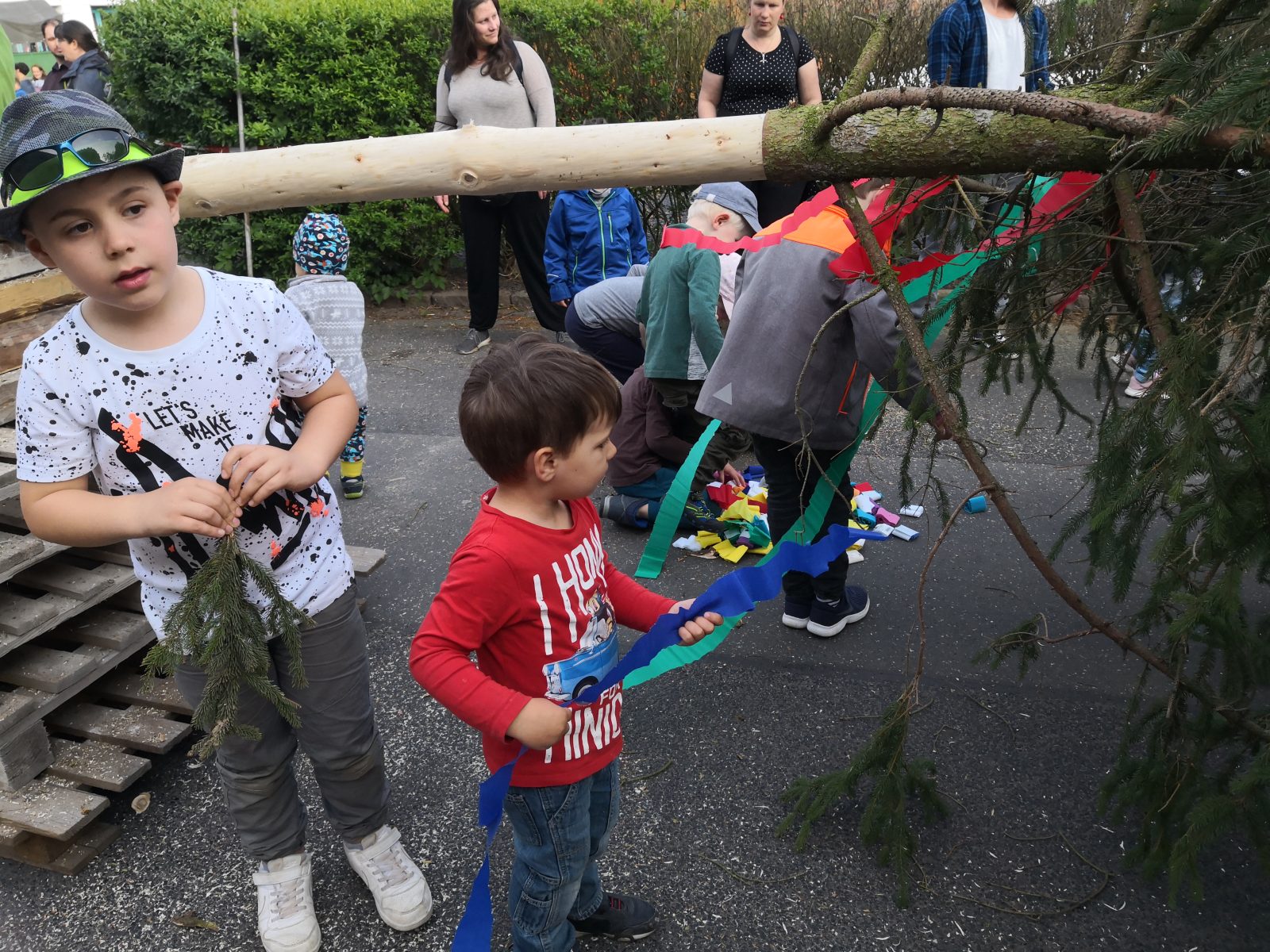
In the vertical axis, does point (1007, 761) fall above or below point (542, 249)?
below

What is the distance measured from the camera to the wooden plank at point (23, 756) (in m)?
2.45

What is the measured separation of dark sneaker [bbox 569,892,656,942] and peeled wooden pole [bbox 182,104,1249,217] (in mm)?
1757

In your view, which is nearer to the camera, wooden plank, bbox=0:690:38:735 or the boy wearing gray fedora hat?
the boy wearing gray fedora hat

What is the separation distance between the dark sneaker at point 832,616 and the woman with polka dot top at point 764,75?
3149 mm

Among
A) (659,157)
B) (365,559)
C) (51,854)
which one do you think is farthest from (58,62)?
(659,157)

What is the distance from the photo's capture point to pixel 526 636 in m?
1.74

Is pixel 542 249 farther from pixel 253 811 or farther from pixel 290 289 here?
pixel 253 811

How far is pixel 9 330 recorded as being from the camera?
2848 millimetres

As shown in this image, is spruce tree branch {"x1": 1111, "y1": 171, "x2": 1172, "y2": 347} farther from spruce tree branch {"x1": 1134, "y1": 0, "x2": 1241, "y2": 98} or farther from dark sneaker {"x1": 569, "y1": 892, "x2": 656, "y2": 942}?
dark sneaker {"x1": 569, "y1": 892, "x2": 656, "y2": 942}

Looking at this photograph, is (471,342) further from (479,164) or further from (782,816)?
(782,816)

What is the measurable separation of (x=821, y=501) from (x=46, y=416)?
88.5 inches

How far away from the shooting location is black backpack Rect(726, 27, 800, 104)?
18.9 feet

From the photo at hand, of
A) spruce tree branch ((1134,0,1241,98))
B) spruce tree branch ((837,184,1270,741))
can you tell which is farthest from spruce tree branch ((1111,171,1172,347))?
spruce tree branch ((837,184,1270,741))

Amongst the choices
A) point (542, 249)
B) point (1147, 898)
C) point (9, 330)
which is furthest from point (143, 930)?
point (542, 249)
